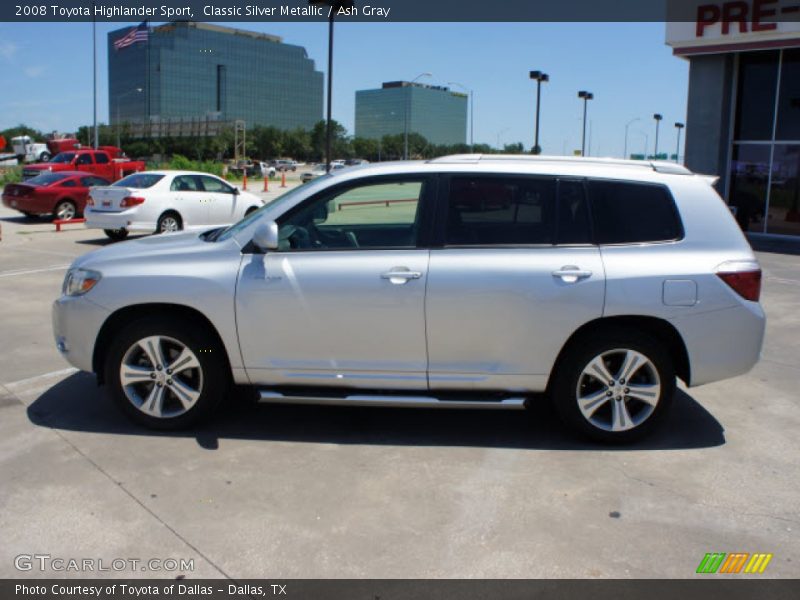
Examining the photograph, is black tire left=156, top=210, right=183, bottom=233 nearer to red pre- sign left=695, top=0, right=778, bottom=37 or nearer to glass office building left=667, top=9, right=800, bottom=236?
glass office building left=667, top=9, right=800, bottom=236

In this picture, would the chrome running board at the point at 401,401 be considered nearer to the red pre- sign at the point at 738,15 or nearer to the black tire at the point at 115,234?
the black tire at the point at 115,234

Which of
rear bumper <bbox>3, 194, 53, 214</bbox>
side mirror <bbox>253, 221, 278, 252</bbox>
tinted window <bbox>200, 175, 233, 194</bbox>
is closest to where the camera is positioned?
side mirror <bbox>253, 221, 278, 252</bbox>

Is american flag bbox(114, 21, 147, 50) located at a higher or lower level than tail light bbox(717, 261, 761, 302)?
higher

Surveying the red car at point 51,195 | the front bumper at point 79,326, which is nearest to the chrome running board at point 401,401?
the front bumper at point 79,326

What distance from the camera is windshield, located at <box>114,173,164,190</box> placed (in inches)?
637

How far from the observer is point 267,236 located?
15.1 ft

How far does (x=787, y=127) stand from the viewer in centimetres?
1995

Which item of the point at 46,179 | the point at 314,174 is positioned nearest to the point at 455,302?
the point at 46,179

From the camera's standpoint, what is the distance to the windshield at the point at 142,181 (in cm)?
1619

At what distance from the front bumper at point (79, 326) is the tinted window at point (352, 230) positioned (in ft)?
4.34

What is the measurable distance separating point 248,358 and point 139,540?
1.48 metres

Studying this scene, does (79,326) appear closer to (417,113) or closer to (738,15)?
(738,15)

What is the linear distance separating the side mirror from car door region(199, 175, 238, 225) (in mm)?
12694

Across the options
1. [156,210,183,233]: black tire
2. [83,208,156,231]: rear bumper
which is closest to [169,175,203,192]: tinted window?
[156,210,183,233]: black tire
